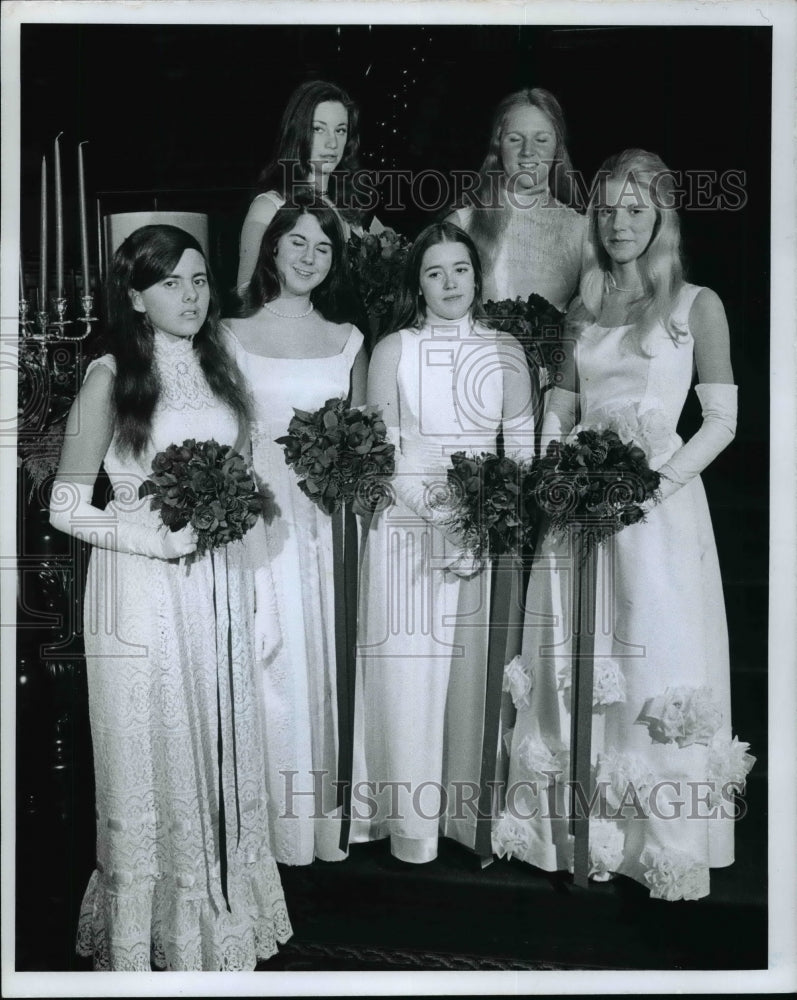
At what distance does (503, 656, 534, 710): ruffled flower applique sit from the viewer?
241 cm

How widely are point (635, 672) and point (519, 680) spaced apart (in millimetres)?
283

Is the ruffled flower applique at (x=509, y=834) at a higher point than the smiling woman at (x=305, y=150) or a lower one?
lower

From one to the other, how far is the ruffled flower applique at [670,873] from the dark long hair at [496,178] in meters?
1.49

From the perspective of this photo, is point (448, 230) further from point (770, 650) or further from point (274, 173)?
point (770, 650)

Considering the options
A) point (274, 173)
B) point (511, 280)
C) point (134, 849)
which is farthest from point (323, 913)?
point (274, 173)

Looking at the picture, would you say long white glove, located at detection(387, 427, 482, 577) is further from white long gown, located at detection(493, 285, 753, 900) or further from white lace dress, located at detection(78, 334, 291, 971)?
white lace dress, located at detection(78, 334, 291, 971)

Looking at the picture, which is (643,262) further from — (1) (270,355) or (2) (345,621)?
(2) (345,621)

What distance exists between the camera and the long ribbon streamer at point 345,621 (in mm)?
2410

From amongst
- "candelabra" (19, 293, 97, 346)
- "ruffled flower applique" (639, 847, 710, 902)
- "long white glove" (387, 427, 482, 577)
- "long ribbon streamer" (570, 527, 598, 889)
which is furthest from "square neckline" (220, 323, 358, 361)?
"ruffled flower applique" (639, 847, 710, 902)

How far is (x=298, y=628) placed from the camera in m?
2.41

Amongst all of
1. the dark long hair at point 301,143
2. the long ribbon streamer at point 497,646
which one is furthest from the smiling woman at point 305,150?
the long ribbon streamer at point 497,646

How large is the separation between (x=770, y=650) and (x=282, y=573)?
3.99ft

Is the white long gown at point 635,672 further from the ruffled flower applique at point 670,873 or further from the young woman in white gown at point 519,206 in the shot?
the young woman in white gown at point 519,206

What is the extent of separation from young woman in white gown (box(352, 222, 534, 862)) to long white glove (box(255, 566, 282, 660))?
209mm
